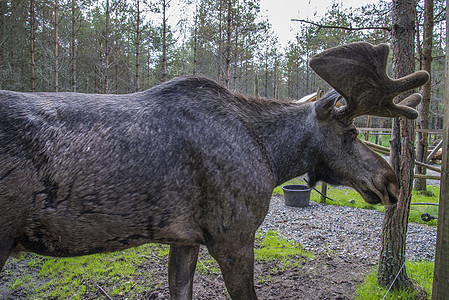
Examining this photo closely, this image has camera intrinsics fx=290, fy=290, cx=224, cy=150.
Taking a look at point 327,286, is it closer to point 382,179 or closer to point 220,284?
point 220,284

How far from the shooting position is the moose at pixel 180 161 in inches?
67.4

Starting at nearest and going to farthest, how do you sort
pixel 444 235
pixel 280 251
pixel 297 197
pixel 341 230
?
pixel 444 235 → pixel 280 251 → pixel 341 230 → pixel 297 197

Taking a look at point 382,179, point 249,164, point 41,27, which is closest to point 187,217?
point 249,164

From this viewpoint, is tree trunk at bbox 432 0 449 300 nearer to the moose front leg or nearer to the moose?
the moose

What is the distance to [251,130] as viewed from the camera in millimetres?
2316

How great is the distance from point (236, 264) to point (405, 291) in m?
2.44

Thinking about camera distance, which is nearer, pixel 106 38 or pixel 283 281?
pixel 283 281

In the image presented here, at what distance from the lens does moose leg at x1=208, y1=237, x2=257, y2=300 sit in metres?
2.07

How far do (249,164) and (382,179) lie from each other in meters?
1.20

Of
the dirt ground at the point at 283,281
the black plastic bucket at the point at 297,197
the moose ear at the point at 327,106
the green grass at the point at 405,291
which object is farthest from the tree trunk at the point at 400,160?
the black plastic bucket at the point at 297,197

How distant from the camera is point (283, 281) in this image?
3.79m

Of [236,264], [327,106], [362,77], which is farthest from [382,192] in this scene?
[236,264]

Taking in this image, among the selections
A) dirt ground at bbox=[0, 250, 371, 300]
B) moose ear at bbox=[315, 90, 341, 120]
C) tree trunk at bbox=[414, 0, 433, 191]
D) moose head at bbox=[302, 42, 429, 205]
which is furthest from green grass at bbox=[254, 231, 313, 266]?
tree trunk at bbox=[414, 0, 433, 191]

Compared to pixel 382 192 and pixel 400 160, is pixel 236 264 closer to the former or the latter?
pixel 382 192
